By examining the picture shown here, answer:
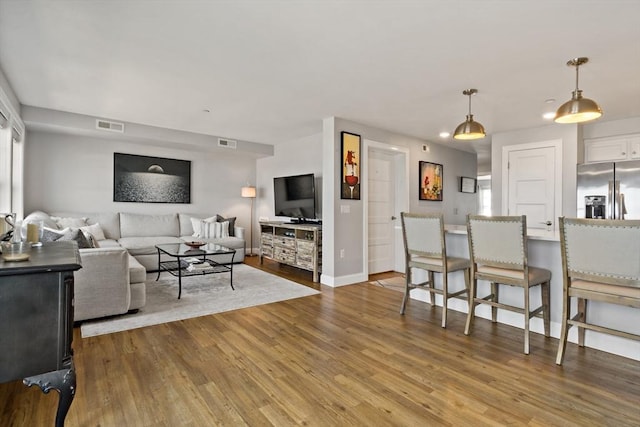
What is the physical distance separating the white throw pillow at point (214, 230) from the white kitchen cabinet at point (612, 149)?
5.92m

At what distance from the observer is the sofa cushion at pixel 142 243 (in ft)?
16.5

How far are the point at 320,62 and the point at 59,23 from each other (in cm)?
190

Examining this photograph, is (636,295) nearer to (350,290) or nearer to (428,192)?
(350,290)

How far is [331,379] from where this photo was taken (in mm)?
2066

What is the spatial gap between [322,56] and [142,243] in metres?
4.13

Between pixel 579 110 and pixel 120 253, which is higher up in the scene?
pixel 579 110

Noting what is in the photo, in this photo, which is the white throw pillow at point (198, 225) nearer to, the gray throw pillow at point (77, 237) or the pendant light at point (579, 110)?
the gray throw pillow at point (77, 237)

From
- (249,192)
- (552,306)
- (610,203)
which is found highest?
(249,192)

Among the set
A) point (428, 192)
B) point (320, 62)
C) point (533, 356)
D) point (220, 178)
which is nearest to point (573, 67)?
point (320, 62)

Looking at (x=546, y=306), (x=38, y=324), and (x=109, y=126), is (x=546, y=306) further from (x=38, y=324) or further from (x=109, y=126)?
(x=109, y=126)

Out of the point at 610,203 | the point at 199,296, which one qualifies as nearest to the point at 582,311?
the point at 610,203

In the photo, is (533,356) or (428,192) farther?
(428,192)

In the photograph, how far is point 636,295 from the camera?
209 cm

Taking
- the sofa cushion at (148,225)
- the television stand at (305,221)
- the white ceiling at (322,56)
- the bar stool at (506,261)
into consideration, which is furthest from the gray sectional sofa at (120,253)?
the bar stool at (506,261)
